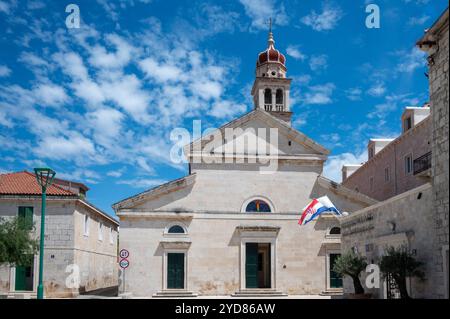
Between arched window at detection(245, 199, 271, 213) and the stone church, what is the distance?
62 millimetres

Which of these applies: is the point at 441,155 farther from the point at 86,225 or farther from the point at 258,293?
the point at 86,225

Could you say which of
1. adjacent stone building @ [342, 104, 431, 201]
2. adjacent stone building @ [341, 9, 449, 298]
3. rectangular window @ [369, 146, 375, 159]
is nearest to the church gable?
adjacent stone building @ [342, 104, 431, 201]

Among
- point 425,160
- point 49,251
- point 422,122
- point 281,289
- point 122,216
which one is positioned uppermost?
point 422,122

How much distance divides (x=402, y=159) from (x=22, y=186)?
23.2 metres

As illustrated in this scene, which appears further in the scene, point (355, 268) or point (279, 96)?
point (279, 96)

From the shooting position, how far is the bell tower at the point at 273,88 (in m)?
44.1

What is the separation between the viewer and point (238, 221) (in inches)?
1190

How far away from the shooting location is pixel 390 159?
106ft

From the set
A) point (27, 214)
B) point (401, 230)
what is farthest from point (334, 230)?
point (27, 214)

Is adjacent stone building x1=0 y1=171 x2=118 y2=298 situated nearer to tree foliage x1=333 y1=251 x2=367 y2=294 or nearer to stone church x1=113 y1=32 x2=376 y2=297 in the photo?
stone church x1=113 y1=32 x2=376 y2=297

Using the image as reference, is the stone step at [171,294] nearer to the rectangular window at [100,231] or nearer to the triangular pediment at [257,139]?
the triangular pediment at [257,139]

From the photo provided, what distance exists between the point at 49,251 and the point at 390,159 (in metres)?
22.1
